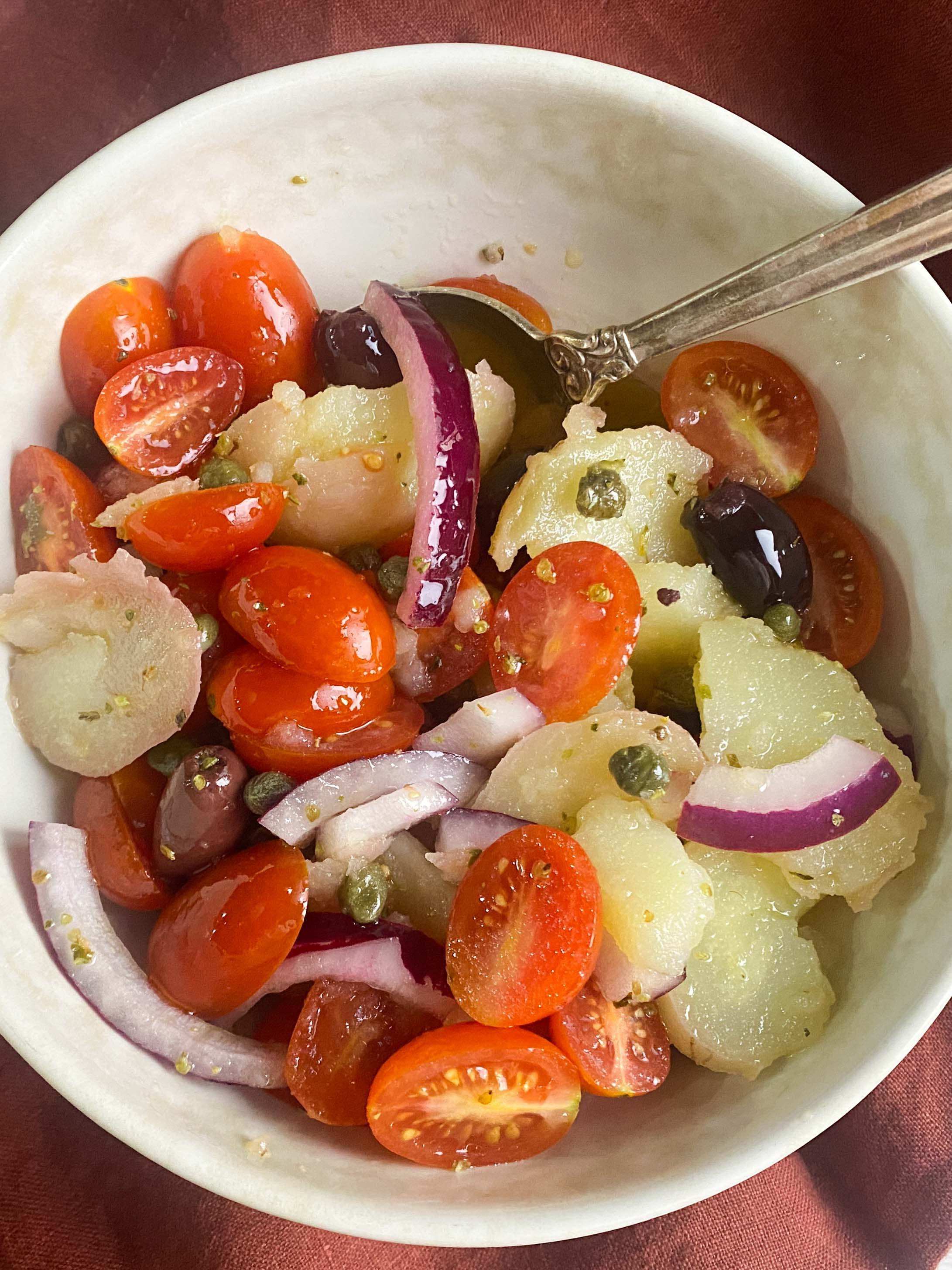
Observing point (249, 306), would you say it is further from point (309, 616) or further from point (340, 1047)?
point (340, 1047)

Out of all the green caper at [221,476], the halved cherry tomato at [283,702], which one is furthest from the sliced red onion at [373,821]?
the green caper at [221,476]

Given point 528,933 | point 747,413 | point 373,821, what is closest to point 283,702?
point 373,821

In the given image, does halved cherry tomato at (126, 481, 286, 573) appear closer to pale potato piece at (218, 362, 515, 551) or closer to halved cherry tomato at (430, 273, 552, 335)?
pale potato piece at (218, 362, 515, 551)

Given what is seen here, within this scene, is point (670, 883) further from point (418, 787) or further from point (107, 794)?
point (107, 794)

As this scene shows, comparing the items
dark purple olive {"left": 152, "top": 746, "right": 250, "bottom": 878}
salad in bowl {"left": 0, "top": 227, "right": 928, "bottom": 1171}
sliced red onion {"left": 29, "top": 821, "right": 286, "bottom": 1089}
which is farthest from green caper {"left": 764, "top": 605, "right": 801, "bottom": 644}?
sliced red onion {"left": 29, "top": 821, "right": 286, "bottom": 1089}

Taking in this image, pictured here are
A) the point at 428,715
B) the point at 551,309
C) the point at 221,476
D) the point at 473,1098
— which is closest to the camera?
the point at 473,1098

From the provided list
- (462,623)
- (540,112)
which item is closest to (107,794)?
(462,623)
